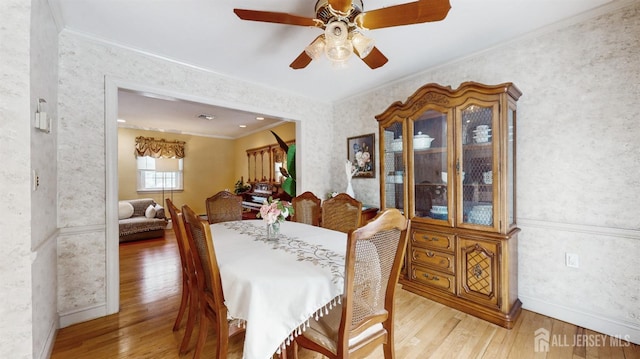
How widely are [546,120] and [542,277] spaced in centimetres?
140

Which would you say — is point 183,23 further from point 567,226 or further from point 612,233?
point 612,233

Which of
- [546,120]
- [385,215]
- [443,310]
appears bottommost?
[443,310]

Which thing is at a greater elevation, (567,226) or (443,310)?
(567,226)

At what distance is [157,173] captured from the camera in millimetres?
6668

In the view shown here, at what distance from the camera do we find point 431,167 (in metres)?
2.57

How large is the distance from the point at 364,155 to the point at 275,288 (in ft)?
9.01

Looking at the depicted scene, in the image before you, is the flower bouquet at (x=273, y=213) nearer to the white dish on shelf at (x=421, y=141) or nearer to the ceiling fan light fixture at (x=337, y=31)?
the ceiling fan light fixture at (x=337, y=31)

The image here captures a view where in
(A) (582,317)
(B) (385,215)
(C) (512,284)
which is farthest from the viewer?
(C) (512,284)

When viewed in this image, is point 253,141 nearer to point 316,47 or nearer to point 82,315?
point 82,315

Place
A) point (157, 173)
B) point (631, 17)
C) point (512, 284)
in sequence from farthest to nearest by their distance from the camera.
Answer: point (157, 173)
point (512, 284)
point (631, 17)

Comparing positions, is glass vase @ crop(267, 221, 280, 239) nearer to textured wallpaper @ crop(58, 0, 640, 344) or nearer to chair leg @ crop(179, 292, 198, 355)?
chair leg @ crop(179, 292, 198, 355)

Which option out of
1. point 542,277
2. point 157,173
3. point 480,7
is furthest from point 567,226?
point 157,173

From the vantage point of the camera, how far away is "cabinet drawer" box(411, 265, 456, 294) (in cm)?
236

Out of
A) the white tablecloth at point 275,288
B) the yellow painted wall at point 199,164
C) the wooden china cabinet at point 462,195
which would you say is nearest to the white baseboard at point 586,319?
the wooden china cabinet at point 462,195
